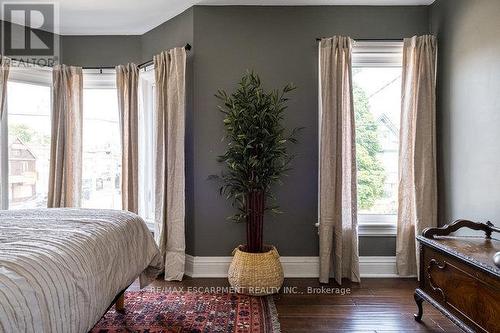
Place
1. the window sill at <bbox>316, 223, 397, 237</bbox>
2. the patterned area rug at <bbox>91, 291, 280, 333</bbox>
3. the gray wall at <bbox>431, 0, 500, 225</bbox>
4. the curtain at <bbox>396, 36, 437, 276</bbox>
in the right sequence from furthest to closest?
the window sill at <bbox>316, 223, 397, 237</bbox>
the curtain at <bbox>396, 36, 437, 276</bbox>
the gray wall at <bbox>431, 0, 500, 225</bbox>
the patterned area rug at <bbox>91, 291, 280, 333</bbox>

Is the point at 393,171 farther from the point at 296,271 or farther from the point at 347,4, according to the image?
the point at 347,4

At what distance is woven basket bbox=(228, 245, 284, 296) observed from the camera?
8.66 feet

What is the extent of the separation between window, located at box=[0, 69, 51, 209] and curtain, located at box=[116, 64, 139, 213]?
2.92 feet

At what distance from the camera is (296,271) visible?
316cm

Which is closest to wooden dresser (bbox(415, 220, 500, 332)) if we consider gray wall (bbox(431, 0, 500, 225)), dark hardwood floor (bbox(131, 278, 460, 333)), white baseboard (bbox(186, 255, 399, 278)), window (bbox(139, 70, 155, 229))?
dark hardwood floor (bbox(131, 278, 460, 333))

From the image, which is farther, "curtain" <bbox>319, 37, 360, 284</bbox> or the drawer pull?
"curtain" <bbox>319, 37, 360, 284</bbox>

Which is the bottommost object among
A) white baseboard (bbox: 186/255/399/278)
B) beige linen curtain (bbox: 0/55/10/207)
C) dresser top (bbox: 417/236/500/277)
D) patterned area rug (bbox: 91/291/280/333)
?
patterned area rug (bbox: 91/291/280/333)

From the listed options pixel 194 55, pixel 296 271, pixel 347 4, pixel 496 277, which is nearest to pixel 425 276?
pixel 496 277

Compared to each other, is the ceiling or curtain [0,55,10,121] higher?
the ceiling

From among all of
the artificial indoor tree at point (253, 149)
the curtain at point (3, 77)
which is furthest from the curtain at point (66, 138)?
the artificial indoor tree at point (253, 149)

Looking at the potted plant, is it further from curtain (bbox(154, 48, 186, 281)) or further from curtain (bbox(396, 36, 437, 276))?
curtain (bbox(396, 36, 437, 276))

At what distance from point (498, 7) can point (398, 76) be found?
3.51ft

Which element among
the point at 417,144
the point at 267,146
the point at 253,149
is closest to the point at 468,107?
the point at 417,144

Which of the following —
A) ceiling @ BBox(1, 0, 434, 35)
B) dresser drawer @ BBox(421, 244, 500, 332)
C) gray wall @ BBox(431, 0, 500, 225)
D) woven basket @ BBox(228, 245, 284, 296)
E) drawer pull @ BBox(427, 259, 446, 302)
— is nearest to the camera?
dresser drawer @ BBox(421, 244, 500, 332)
